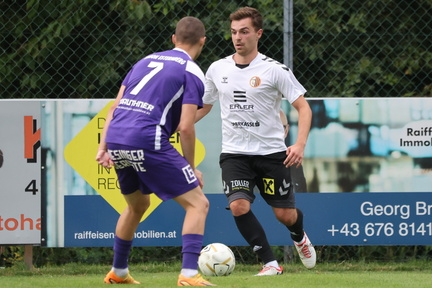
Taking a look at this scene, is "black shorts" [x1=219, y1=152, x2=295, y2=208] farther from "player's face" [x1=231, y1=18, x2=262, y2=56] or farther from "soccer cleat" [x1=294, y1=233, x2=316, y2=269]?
"player's face" [x1=231, y1=18, x2=262, y2=56]

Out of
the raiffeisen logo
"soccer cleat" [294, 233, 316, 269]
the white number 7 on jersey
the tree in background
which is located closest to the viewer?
the white number 7 on jersey

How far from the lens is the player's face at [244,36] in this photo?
7.28 metres

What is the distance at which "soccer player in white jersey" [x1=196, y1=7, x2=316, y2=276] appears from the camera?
284 inches

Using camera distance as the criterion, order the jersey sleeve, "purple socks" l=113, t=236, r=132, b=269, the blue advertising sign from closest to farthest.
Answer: "purple socks" l=113, t=236, r=132, b=269 < the jersey sleeve < the blue advertising sign

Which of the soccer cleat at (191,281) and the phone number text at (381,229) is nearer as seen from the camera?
the soccer cleat at (191,281)

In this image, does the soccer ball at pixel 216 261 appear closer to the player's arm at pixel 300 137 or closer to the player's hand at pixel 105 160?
the player's arm at pixel 300 137

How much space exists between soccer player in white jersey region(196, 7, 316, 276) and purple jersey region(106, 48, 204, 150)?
140cm

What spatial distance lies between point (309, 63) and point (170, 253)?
7.59 ft

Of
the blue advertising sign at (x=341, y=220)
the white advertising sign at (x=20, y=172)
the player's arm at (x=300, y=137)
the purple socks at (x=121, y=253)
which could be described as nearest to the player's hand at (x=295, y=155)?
the player's arm at (x=300, y=137)

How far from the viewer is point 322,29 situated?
920cm

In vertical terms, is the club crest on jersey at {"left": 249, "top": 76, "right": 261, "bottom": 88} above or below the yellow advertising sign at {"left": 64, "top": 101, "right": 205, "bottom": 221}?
above

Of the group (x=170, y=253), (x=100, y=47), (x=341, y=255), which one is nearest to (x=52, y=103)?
(x=100, y=47)

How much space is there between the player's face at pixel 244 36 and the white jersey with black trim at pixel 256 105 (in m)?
0.13

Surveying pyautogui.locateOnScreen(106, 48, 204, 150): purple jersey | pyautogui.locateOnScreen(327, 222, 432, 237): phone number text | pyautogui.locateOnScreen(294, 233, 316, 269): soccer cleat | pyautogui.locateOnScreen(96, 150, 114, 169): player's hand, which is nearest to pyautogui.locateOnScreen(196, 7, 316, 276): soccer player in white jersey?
pyautogui.locateOnScreen(294, 233, 316, 269): soccer cleat
